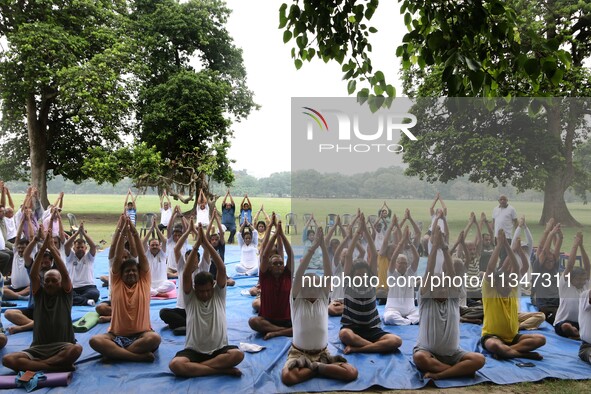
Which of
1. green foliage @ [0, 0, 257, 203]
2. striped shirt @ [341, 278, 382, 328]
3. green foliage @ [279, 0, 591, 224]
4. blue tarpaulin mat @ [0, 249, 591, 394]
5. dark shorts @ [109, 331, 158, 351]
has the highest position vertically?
green foliage @ [0, 0, 257, 203]

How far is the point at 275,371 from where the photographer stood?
4.43 metres

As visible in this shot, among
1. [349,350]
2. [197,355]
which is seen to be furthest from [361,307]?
[197,355]

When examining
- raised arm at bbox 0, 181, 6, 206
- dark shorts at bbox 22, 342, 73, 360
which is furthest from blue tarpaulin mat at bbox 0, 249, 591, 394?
raised arm at bbox 0, 181, 6, 206

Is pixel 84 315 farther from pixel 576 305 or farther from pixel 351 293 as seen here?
pixel 576 305

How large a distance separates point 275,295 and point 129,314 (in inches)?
65.0

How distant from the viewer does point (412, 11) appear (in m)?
2.86

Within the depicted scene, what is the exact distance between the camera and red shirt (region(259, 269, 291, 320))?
5.26m

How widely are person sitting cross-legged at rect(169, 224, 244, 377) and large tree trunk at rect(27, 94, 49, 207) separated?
1461 cm

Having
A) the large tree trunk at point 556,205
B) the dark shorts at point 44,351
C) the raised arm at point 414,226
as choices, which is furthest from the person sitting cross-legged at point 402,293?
the dark shorts at point 44,351

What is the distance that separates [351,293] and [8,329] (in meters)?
4.11

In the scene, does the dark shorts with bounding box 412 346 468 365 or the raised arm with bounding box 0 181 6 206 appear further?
the raised arm with bounding box 0 181 6 206

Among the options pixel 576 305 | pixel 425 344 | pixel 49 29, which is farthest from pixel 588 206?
pixel 49 29

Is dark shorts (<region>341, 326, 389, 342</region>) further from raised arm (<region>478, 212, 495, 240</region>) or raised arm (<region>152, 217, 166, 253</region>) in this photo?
raised arm (<region>152, 217, 166, 253</region>)

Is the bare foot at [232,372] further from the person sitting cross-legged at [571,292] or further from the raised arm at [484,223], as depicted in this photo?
the raised arm at [484,223]
